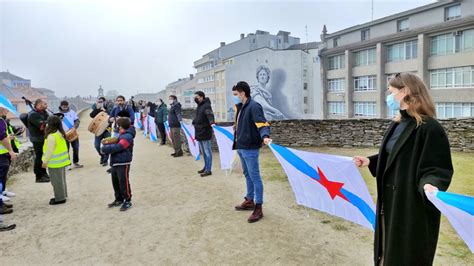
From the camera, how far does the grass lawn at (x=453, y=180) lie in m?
4.23

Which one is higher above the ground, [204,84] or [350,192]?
[204,84]

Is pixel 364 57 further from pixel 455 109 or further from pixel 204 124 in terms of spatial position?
pixel 204 124

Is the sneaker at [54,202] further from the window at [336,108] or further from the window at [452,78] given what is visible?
the window at [336,108]

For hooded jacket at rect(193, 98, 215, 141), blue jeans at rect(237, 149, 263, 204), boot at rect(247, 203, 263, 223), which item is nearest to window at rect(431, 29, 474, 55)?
hooded jacket at rect(193, 98, 215, 141)

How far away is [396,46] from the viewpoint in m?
42.6

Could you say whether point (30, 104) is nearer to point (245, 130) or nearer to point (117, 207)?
point (117, 207)

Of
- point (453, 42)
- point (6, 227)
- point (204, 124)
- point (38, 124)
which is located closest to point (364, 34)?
point (453, 42)

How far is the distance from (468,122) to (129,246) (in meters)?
12.3

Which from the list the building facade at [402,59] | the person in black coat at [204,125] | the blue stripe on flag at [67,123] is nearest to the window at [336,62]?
the building facade at [402,59]

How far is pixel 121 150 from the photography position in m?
5.96

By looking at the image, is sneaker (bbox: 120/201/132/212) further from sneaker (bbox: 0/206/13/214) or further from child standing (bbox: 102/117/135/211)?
sneaker (bbox: 0/206/13/214)

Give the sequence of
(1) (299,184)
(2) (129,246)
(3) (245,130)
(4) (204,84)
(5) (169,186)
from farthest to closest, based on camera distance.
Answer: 1. (4) (204,84)
2. (5) (169,186)
3. (3) (245,130)
4. (1) (299,184)
5. (2) (129,246)

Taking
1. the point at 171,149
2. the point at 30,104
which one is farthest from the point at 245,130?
the point at 171,149

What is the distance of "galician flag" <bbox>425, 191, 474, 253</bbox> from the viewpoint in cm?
230
